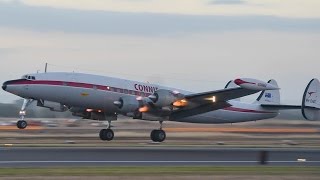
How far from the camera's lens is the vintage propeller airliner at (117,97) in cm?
4422

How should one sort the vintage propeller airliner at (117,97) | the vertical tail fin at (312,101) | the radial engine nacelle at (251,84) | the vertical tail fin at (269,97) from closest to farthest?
the radial engine nacelle at (251,84) < the vintage propeller airliner at (117,97) < the vertical tail fin at (312,101) < the vertical tail fin at (269,97)

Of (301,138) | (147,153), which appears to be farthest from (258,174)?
(301,138)

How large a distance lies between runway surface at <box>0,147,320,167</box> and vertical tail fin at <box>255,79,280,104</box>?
620 inches

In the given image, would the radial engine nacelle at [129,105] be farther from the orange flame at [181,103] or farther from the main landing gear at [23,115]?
the main landing gear at [23,115]

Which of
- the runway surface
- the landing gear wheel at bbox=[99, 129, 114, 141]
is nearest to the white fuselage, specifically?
the landing gear wheel at bbox=[99, 129, 114, 141]

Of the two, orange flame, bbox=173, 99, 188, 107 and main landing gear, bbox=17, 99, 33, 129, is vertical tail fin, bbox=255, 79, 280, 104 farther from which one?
main landing gear, bbox=17, 99, 33, 129

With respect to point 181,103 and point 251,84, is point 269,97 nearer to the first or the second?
point 181,103

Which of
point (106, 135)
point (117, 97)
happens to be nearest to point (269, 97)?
point (106, 135)

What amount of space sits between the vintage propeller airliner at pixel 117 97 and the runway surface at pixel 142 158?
22.6ft

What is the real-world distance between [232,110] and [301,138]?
1087cm

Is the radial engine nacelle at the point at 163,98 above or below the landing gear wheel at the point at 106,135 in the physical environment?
above

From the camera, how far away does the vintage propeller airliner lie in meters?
44.2

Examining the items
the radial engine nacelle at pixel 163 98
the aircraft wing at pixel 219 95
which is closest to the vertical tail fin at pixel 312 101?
the aircraft wing at pixel 219 95

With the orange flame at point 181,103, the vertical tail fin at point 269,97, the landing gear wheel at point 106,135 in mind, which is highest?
the vertical tail fin at point 269,97
